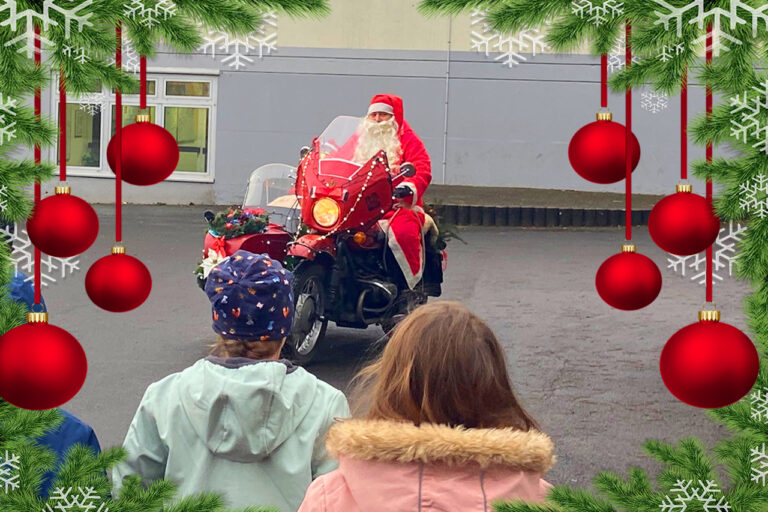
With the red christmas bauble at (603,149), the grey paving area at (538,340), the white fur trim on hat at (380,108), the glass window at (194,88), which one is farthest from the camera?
the glass window at (194,88)

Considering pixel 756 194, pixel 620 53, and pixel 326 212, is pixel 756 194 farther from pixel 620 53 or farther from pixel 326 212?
pixel 326 212

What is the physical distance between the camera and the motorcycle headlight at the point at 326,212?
7.51 meters

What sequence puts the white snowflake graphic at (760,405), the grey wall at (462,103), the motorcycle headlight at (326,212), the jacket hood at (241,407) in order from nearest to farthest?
the white snowflake graphic at (760,405), the jacket hood at (241,407), the motorcycle headlight at (326,212), the grey wall at (462,103)

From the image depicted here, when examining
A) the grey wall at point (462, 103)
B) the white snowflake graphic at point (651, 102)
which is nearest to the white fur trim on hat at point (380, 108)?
the white snowflake graphic at point (651, 102)

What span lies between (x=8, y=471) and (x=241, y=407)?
105cm

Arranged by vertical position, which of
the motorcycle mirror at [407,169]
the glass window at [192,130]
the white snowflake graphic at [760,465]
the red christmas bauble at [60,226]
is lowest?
the white snowflake graphic at [760,465]

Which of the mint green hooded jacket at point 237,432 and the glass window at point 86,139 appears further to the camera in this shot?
the glass window at point 86,139

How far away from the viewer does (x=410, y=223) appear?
7.95m

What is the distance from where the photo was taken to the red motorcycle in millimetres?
7535

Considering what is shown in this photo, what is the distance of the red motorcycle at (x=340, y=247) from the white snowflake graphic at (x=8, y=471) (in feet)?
19.0

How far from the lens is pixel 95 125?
68.9ft

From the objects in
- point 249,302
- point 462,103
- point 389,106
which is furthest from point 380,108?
point 462,103

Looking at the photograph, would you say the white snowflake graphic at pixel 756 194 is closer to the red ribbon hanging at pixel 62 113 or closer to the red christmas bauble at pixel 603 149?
the red christmas bauble at pixel 603 149

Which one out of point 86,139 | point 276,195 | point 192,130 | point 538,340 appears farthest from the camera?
point 86,139
